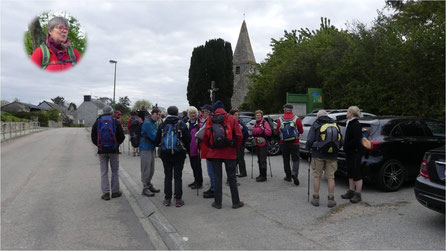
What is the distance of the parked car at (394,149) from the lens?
251 inches

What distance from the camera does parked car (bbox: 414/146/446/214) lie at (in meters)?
4.28

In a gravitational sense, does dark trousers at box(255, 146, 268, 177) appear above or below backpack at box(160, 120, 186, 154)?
below

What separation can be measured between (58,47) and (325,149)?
8092mm

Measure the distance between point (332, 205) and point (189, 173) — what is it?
4702 mm

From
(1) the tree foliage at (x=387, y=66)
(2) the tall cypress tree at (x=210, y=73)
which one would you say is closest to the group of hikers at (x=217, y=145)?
(1) the tree foliage at (x=387, y=66)

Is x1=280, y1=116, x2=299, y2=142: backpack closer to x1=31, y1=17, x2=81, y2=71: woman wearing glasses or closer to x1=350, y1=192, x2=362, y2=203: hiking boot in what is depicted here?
x1=350, y1=192, x2=362, y2=203: hiking boot

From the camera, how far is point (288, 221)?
4.95 meters

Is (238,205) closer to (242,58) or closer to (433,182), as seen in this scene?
(433,182)

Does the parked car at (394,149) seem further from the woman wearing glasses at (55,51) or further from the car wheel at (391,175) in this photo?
the woman wearing glasses at (55,51)

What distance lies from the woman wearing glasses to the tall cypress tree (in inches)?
1614

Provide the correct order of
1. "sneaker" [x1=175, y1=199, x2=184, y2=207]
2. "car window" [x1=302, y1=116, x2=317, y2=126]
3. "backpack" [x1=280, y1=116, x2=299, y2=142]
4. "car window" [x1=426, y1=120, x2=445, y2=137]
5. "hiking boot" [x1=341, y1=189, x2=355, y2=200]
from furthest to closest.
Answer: "car window" [x1=302, y1=116, x2=317, y2=126], "backpack" [x1=280, y1=116, x2=299, y2=142], "car window" [x1=426, y1=120, x2=445, y2=137], "hiking boot" [x1=341, y1=189, x2=355, y2=200], "sneaker" [x1=175, y1=199, x2=184, y2=207]

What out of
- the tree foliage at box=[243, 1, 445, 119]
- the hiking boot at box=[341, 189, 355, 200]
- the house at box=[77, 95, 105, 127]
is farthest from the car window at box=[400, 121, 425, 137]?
the house at box=[77, 95, 105, 127]

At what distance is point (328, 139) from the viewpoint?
558cm

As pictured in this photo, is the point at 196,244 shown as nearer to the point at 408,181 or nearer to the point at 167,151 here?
the point at 167,151
